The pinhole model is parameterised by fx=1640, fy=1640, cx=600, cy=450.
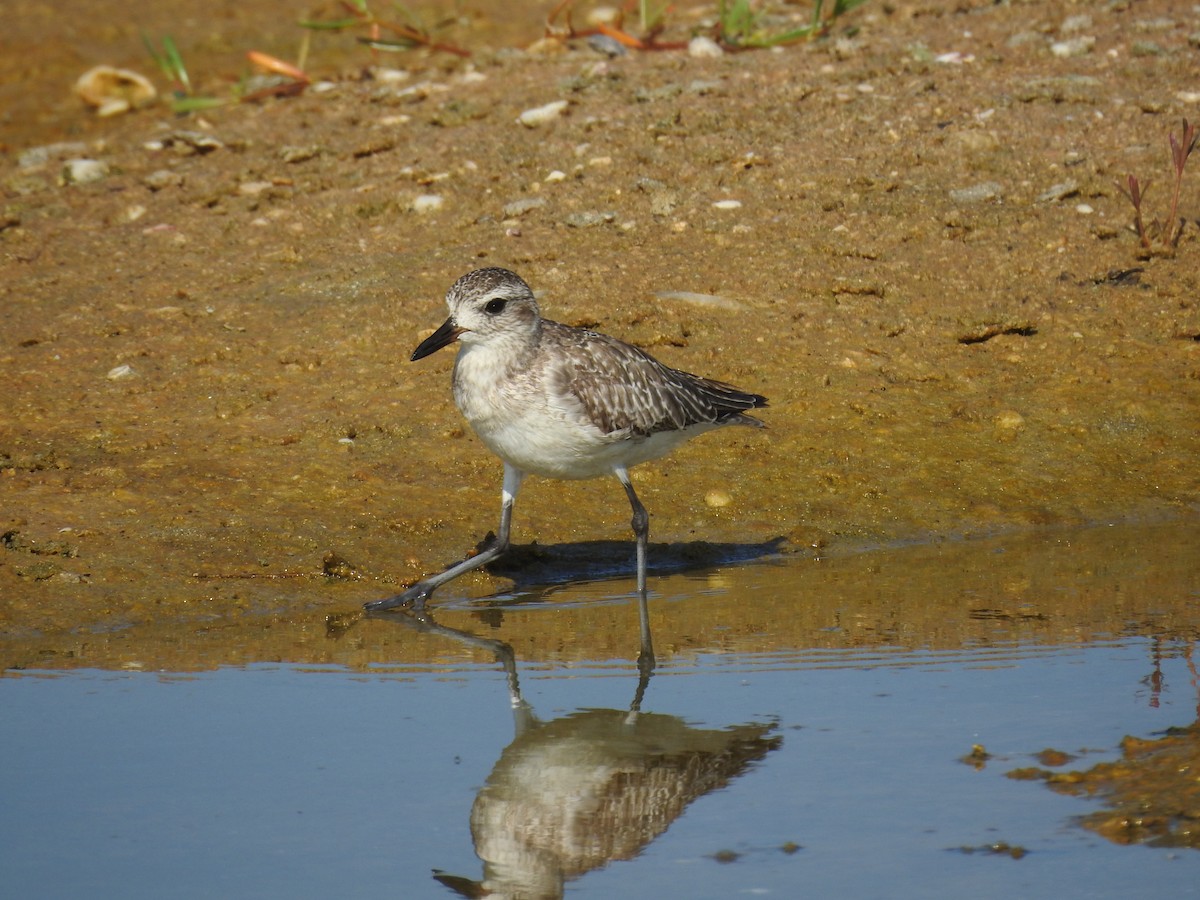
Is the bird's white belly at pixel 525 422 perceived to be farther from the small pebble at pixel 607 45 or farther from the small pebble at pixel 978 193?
the small pebble at pixel 607 45

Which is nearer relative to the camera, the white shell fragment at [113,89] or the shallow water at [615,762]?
the shallow water at [615,762]

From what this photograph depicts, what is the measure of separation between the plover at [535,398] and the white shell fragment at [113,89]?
8.79m

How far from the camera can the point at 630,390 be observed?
27.2 feet

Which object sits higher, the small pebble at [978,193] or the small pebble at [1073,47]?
the small pebble at [1073,47]

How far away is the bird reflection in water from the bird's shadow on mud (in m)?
1.90

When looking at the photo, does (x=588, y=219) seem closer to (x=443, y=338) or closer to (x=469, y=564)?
(x=443, y=338)

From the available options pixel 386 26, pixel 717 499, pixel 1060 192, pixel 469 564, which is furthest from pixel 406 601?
pixel 386 26

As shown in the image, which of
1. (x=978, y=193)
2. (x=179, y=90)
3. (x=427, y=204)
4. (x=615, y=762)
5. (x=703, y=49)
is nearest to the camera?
(x=615, y=762)

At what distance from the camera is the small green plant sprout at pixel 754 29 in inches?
560

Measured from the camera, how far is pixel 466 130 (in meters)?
13.2

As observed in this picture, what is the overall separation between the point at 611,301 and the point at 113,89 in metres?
7.32

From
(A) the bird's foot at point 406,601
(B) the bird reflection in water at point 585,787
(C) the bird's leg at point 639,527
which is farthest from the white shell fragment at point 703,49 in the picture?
(B) the bird reflection in water at point 585,787

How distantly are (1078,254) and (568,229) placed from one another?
3.55m

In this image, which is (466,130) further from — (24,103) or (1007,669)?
(1007,669)
